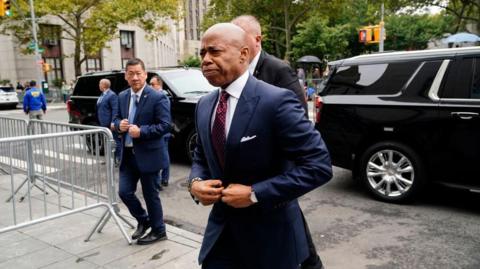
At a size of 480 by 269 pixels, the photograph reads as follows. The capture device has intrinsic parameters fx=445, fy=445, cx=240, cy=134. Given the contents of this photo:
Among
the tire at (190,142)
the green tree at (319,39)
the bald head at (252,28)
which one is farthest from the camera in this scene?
the green tree at (319,39)

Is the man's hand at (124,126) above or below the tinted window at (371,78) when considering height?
below

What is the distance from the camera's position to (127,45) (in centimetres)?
5003

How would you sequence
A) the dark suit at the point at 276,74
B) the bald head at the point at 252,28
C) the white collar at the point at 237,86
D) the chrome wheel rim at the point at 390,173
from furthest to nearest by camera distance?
the chrome wheel rim at the point at 390,173, the dark suit at the point at 276,74, the bald head at the point at 252,28, the white collar at the point at 237,86

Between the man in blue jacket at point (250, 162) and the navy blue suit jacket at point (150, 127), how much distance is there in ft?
7.11

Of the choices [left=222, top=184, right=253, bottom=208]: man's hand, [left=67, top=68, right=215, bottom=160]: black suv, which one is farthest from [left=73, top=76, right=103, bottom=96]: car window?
[left=222, top=184, right=253, bottom=208]: man's hand

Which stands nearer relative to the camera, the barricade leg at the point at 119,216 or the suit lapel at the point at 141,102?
the suit lapel at the point at 141,102

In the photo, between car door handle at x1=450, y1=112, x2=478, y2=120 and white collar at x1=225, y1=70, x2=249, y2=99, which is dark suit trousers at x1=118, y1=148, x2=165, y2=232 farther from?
car door handle at x1=450, y1=112, x2=478, y2=120

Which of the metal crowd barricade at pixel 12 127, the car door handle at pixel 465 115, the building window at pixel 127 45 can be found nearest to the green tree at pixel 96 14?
the building window at pixel 127 45

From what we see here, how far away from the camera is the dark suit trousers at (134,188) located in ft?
14.3

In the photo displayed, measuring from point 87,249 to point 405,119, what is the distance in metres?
3.86

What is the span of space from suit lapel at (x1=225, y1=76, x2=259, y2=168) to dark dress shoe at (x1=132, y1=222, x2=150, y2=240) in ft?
9.26

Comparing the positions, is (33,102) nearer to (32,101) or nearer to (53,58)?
(32,101)

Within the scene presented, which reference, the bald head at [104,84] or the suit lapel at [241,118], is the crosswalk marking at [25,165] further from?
the bald head at [104,84]

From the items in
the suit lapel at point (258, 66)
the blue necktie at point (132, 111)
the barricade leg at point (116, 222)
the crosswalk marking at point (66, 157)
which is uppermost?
the suit lapel at point (258, 66)
